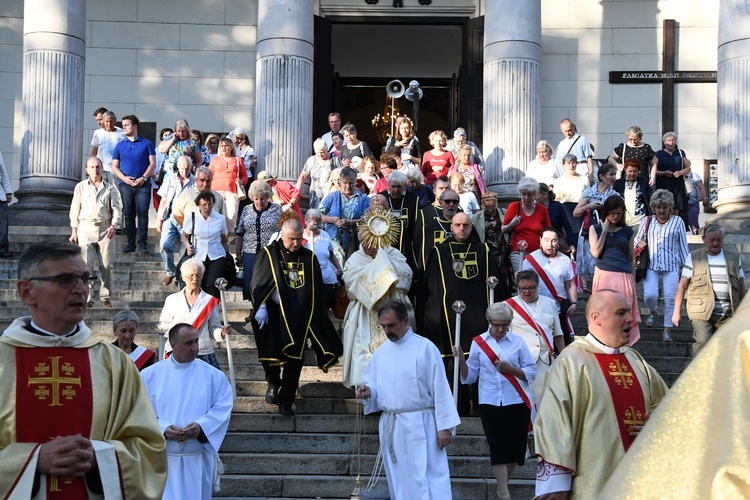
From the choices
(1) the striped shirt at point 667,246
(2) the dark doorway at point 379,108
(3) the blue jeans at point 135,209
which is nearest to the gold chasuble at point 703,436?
(1) the striped shirt at point 667,246

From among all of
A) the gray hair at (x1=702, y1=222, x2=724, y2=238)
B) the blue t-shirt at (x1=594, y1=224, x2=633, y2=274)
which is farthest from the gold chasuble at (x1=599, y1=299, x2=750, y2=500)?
the gray hair at (x1=702, y1=222, x2=724, y2=238)

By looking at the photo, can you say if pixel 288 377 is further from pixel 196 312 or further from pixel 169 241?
pixel 169 241

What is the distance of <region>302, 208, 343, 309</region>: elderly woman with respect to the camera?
12172 mm

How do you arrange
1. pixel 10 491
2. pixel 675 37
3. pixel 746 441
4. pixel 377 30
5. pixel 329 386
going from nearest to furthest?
pixel 746 441 < pixel 10 491 < pixel 329 386 < pixel 675 37 < pixel 377 30

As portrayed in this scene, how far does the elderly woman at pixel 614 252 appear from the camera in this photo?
12.0 meters

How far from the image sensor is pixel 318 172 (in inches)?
621

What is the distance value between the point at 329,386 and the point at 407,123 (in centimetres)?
573

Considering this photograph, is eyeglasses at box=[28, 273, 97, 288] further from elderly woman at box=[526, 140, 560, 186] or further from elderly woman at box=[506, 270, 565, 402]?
elderly woman at box=[526, 140, 560, 186]

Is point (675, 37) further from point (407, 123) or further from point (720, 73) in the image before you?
point (407, 123)

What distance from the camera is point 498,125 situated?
58.7ft

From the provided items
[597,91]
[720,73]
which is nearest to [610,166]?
[720,73]

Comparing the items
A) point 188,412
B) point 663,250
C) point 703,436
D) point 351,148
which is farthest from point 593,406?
point 351,148

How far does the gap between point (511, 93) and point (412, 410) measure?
991cm

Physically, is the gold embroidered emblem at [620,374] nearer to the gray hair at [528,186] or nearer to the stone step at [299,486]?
the stone step at [299,486]
